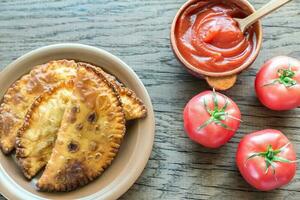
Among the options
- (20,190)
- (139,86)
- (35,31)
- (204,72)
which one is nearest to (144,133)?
(139,86)

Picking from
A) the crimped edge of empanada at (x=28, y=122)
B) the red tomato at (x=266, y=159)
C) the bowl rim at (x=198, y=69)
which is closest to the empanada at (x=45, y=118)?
the crimped edge of empanada at (x=28, y=122)

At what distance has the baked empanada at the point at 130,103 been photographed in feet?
6.06

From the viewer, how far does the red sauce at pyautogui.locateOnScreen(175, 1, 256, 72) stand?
6.44 feet

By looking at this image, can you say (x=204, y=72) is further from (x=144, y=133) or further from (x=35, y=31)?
(x=35, y=31)

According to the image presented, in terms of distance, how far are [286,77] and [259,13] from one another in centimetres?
23

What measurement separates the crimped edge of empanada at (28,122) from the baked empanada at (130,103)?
97mm

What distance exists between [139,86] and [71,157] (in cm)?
31

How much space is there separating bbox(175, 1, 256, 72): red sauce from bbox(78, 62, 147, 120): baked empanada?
0.24 meters

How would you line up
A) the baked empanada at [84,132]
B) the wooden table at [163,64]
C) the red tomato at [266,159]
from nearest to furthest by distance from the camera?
the baked empanada at [84,132] < the red tomato at [266,159] < the wooden table at [163,64]

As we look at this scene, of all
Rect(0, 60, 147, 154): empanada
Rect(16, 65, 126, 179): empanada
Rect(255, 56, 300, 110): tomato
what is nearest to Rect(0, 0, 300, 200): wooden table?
Rect(255, 56, 300, 110): tomato

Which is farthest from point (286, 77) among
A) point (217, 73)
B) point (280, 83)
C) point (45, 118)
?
point (45, 118)

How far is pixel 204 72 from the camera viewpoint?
1.94 metres

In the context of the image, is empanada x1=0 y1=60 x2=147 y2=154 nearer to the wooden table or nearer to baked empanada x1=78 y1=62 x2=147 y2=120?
baked empanada x1=78 y1=62 x2=147 y2=120

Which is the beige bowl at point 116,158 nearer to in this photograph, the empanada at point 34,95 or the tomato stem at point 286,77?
the empanada at point 34,95
